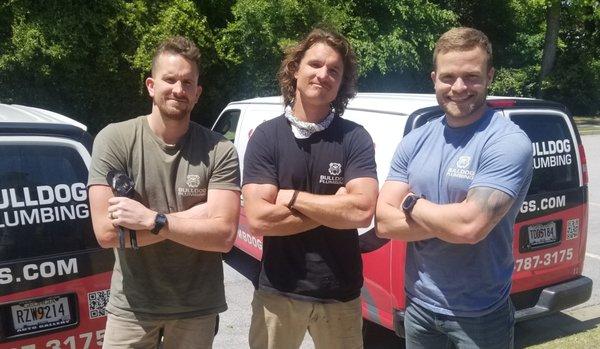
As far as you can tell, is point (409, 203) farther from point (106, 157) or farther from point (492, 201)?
point (106, 157)

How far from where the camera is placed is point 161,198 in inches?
105

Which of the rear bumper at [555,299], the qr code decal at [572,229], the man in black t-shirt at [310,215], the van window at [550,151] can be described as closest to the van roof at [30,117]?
the man in black t-shirt at [310,215]

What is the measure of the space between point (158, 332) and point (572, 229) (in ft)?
11.2

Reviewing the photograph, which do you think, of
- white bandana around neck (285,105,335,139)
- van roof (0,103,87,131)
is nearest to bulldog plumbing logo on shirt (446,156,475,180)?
white bandana around neck (285,105,335,139)

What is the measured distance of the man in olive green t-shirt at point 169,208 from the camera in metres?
2.63

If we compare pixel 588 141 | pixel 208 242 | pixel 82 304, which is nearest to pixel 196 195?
pixel 208 242

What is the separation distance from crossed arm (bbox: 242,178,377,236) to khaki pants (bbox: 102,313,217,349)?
1.69 feet

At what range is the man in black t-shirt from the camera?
278 centimetres

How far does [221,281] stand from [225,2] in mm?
15332

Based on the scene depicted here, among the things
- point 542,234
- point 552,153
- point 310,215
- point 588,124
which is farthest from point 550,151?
point 588,124

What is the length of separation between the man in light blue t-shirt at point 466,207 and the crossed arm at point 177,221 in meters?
0.80

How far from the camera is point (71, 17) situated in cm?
1293

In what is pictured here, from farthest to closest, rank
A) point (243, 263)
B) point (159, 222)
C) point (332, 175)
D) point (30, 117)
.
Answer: point (243, 263), point (30, 117), point (332, 175), point (159, 222)

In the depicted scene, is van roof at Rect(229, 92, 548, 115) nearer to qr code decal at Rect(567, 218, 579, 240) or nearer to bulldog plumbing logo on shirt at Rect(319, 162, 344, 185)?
qr code decal at Rect(567, 218, 579, 240)
